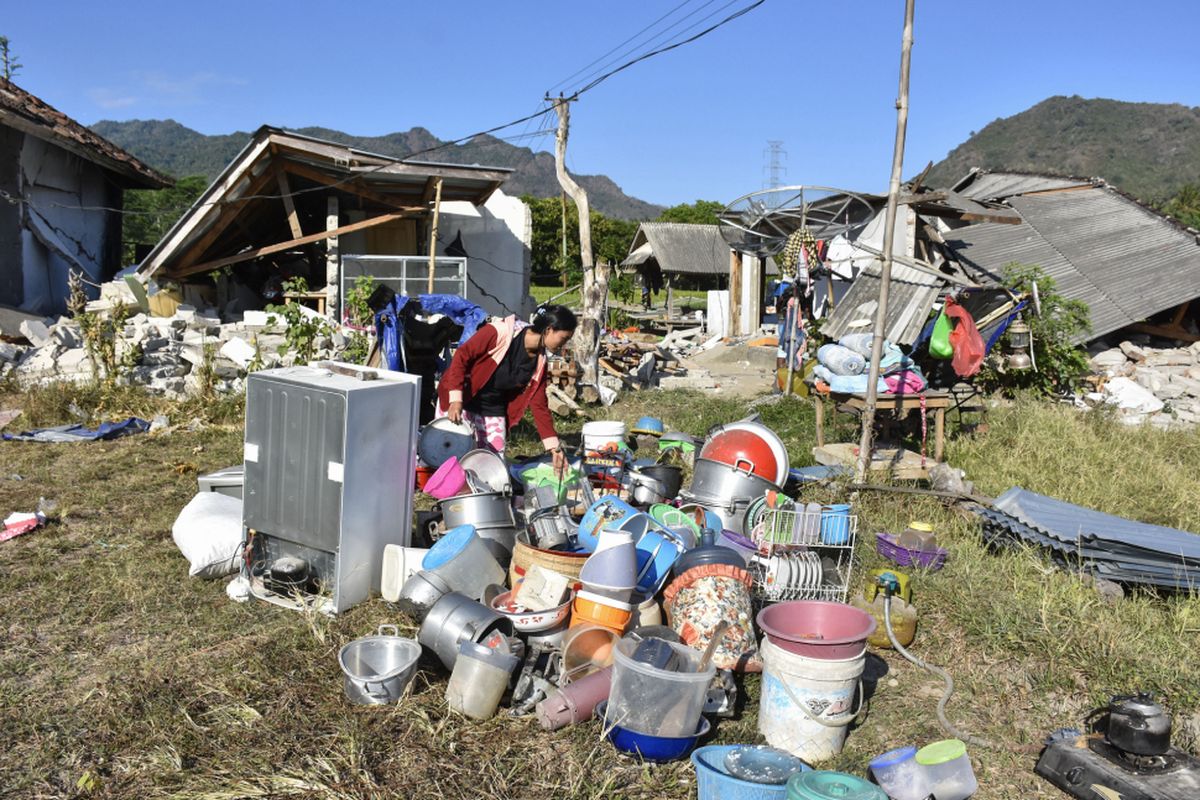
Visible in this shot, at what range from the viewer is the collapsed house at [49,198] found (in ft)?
37.9

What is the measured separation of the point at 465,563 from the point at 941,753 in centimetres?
226

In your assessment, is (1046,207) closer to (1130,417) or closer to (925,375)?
(1130,417)

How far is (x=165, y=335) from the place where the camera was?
1070 cm

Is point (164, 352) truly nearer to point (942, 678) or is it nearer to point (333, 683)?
point (333, 683)

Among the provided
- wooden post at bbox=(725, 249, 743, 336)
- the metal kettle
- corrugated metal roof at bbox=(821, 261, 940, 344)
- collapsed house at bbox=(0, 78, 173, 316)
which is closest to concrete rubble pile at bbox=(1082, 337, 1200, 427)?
corrugated metal roof at bbox=(821, 261, 940, 344)

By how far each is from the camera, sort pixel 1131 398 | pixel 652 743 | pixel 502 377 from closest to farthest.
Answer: pixel 652 743, pixel 502 377, pixel 1131 398

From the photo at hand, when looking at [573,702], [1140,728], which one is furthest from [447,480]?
[1140,728]

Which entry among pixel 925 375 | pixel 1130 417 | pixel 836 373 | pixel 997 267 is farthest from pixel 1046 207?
pixel 836 373

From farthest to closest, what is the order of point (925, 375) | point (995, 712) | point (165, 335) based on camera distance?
point (165, 335) → point (925, 375) → point (995, 712)

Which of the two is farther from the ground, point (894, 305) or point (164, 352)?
point (894, 305)

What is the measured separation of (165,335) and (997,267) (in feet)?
37.6

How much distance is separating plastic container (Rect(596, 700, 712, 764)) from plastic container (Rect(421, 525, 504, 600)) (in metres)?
1.21

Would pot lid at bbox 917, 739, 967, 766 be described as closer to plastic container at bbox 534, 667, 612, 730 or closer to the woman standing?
plastic container at bbox 534, 667, 612, 730

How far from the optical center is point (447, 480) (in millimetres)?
5770
